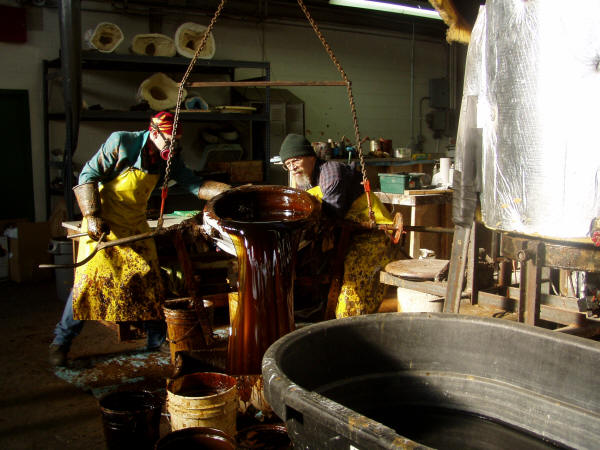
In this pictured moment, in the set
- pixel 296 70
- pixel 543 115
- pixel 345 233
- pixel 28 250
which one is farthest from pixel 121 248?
pixel 296 70

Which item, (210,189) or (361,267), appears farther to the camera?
(210,189)

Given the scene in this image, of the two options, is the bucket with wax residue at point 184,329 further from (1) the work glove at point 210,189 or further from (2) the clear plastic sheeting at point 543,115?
(2) the clear plastic sheeting at point 543,115

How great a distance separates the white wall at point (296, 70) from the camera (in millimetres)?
6418

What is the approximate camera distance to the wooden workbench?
5086 mm

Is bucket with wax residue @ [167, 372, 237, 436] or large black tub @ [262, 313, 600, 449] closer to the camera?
large black tub @ [262, 313, 600, 449]

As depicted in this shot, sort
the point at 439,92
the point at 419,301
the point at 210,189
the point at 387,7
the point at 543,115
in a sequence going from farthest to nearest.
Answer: the point at 439,92 → the point at 387,7 → the point at 210,189 → the point at 419,301 → the point at 543,115

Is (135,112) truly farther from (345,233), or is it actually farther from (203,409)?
(203,409)

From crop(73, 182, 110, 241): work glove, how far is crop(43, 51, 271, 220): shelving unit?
96.2 inches

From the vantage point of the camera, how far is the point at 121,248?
11.9 feet

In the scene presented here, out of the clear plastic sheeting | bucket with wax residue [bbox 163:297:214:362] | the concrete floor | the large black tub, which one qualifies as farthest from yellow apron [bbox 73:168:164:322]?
the clear plastic sheeting

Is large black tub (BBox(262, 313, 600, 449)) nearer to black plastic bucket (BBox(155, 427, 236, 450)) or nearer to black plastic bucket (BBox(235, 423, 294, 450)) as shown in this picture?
black plastic bucket (BBox(155, 427, 236, 450))

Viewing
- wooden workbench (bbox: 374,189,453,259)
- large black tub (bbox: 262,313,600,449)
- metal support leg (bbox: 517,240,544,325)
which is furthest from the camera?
wooden workbench (bbox: 374,189,453,259)

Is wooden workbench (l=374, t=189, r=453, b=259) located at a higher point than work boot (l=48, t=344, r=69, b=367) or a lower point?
higher

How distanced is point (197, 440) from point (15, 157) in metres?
5.29
